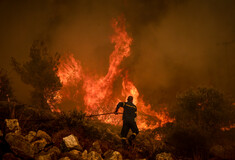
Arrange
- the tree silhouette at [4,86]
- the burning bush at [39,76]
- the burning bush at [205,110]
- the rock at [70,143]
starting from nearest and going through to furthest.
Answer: the rock at [70,143] → the burning bush at [39,76] → the burning bush at [205,110] → the tree silhouette at [4,86]

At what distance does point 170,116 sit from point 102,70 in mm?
24481

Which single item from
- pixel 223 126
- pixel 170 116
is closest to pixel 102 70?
pixel 170 116

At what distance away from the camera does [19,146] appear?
331 centimetres

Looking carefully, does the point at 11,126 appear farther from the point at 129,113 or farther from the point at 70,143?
the point at 129,113

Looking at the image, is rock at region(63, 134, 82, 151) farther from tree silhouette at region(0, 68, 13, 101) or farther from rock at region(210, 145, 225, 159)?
tree silhouette at region(0, 68, 13, 101)

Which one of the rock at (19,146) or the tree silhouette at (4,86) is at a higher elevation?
the tree silhouette at (4,86)

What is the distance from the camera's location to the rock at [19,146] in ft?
10.2

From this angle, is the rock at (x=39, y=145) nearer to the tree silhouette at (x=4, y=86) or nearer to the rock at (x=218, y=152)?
the rock at (x=218, y=152)

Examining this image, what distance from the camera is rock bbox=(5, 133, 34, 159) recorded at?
123 inches

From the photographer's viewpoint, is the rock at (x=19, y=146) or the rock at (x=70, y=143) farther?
the rock at (x=70, y=143)

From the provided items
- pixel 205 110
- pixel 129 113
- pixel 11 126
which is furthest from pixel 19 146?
pixel 205 110

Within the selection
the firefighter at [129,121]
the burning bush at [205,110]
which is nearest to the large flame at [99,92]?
the burning bush at [205,110]

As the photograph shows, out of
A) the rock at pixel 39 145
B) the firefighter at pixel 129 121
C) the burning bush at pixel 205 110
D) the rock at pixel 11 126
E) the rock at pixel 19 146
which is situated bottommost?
the rock at pixel 19 146

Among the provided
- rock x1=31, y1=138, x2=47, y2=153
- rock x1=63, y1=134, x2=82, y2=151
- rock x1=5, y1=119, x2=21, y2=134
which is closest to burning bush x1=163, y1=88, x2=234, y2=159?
rock x1=63, y1=134, x2=82, y2=151
